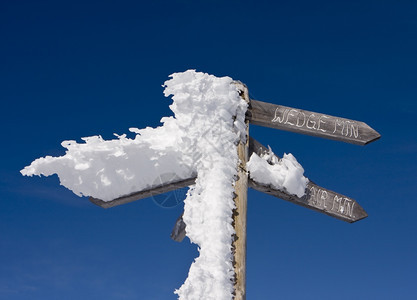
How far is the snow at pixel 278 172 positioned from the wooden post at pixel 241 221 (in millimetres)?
92

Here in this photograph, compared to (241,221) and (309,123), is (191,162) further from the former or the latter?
(309,123)

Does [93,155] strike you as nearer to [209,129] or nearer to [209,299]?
[209,129]

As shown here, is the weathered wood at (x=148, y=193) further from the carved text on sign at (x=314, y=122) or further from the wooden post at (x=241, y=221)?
the carved text on sign at (x=314, y=122)

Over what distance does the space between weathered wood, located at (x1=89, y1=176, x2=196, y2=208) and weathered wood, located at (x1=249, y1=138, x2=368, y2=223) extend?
2.32 ft

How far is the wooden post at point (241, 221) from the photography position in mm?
3008

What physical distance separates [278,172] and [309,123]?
1.71 feet

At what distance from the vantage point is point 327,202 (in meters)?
3.87

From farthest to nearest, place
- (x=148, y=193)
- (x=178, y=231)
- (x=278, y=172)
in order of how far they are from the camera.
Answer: (x=178, y=231), (x=278, y=172), (x=148, y=193)

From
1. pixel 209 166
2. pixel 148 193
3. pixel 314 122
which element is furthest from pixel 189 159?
pixel 314 122

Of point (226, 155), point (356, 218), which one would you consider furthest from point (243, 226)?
point (356, 218)

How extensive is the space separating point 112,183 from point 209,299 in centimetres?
114

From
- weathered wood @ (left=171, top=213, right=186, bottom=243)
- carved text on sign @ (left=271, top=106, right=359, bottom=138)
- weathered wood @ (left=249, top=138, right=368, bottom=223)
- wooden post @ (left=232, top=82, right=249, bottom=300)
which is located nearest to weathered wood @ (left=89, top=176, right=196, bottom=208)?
wooden post @ (left=232, top=82, right=249, bottom=300)

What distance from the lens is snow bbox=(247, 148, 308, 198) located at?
3.51 metres

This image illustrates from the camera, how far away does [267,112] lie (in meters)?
3.79
